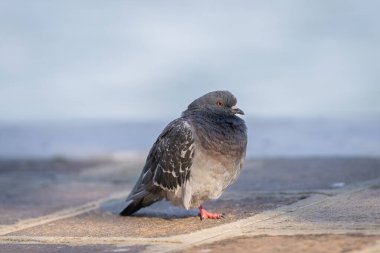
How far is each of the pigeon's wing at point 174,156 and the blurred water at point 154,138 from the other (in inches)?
146

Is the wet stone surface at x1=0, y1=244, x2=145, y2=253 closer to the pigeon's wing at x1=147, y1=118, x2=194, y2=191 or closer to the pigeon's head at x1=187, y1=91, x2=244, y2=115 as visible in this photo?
the pigeon's wing at x1=147, y1=118, x2=194, y2=191

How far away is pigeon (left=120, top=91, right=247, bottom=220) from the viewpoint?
536 centimetres

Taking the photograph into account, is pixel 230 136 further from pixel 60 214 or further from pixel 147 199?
pixel 60 214

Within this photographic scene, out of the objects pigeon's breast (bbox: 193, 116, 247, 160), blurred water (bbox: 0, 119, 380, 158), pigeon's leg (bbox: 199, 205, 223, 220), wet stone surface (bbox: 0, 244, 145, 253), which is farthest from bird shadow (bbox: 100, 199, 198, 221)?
blurred water (bbox: 0, 119, 380, 158)

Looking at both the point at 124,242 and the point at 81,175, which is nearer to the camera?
the point at 124,242

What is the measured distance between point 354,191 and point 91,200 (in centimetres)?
219

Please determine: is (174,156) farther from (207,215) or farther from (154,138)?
(154,138)

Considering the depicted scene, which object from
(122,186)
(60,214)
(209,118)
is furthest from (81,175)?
(209,118)

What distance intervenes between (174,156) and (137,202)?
485 millimetres

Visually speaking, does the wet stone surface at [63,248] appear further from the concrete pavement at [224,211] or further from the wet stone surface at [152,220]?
the wet stone surface at [152,220]

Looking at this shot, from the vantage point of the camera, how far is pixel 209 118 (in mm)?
5531

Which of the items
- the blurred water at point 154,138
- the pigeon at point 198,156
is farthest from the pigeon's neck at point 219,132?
the blurred water at point 154,138

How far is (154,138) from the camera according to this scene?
39.1 ft


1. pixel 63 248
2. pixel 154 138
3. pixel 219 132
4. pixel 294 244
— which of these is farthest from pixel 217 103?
pixel 154 138
